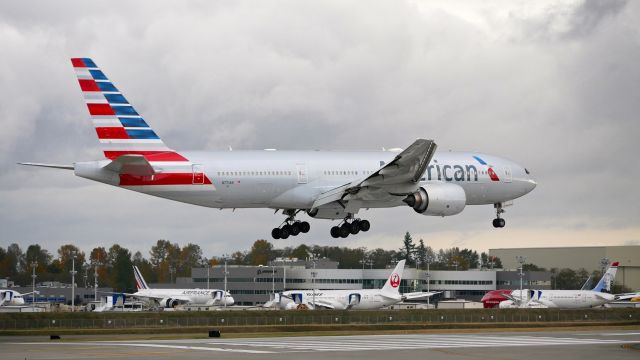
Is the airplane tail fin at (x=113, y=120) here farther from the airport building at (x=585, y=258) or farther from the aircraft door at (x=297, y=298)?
the airport building at (x=585, y=258)

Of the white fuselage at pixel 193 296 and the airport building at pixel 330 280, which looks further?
the airport building at pixel 330 280

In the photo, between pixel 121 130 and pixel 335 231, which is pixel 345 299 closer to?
pixel 335 231

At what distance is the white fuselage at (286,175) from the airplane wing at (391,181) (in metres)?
0.75

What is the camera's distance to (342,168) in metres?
67.5

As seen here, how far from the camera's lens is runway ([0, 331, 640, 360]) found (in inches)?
1900

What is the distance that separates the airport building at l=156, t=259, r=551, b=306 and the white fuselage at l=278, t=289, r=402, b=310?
2831cm

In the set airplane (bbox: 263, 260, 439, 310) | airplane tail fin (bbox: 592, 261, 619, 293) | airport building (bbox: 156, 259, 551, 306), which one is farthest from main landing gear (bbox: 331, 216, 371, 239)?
airport building (bbox: 156, 259, 551, 306)

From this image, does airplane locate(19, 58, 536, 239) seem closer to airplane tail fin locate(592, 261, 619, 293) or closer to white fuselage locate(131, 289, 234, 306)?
white fuselage locate(131, 289, 234, 306)

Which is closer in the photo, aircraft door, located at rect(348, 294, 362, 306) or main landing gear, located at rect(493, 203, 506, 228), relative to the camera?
main landing gear, located at rect(493, 203, 506, 228)

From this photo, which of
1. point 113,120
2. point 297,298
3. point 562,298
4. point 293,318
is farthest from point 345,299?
point 113,120

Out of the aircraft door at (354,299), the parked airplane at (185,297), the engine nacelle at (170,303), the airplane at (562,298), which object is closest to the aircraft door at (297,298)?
the aircraft door at (354,299)

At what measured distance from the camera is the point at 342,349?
177 feet

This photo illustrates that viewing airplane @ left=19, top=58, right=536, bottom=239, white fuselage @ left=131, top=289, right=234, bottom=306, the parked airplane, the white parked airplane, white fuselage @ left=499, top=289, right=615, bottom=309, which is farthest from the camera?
white fuselage @ left=131, top=289, right=234, bottom=306

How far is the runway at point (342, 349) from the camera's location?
48.2 meters
